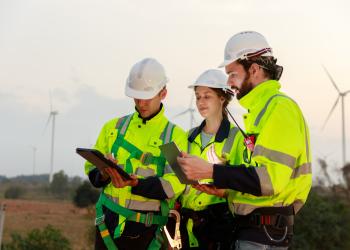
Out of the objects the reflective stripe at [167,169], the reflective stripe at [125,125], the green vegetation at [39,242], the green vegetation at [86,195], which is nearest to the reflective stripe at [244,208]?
the reflective stripe at [167,169]

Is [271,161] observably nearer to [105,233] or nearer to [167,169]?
[167,169]

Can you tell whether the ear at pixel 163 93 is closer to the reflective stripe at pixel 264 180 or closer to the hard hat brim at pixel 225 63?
the hard hat brim at pixel 225 63

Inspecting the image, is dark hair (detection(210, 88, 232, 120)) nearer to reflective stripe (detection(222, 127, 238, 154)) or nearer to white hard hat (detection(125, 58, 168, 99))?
reflective stripe (detection(222, 127, 238, 154))

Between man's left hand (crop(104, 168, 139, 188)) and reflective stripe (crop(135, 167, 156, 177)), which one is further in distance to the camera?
reflective stripe (crop(135, 167, 156, 177))

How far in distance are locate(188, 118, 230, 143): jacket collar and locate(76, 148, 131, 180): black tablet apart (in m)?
1.11

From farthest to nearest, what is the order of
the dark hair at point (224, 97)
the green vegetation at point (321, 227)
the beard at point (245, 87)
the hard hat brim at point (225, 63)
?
the green vegetation at point (321, 227) → the dark hair at point (224, 97) → the hard hat brim at point (225, 63) → the beard at point (245, 87)

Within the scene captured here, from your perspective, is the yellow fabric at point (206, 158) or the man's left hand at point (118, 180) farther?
the yellow fabric at point (206, 158)

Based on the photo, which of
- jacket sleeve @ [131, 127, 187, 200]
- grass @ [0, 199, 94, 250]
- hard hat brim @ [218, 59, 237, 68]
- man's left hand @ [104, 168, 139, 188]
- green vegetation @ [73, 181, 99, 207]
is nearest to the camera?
hard hat brim @ [218, 59, 237, 68]

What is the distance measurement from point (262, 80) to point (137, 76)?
2.14 metres

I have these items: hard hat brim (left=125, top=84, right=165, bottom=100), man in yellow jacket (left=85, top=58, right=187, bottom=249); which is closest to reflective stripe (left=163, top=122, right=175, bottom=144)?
man in yellow jacket (left=85, top=58, right=187, bottom=249)

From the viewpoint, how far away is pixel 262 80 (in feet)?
14.3

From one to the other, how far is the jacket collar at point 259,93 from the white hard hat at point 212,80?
2.02 m

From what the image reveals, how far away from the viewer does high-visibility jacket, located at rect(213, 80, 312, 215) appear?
3.87 m

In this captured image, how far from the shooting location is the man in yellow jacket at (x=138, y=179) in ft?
18.9
